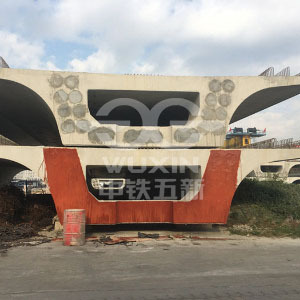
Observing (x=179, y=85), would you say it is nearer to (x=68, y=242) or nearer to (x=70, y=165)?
(x=70, y=165)

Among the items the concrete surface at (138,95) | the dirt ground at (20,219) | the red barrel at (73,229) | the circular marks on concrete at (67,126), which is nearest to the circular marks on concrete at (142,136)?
the concrete surface at (138,95)

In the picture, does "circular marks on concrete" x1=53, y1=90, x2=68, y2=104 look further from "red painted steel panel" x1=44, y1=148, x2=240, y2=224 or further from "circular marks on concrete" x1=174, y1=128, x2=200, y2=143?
"circular marks on concrete" x1=174, y1=128, x2=200, y2=143

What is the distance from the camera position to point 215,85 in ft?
57.1

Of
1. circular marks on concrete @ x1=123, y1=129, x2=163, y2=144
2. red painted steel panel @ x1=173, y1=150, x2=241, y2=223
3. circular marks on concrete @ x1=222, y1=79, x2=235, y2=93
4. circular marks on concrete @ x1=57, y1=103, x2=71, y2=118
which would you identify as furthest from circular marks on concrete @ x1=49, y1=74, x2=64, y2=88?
circular marks on concrete @ x1=222, y1=79, x2=235, y2=93

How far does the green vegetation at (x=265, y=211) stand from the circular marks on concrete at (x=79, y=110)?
34.8 ft

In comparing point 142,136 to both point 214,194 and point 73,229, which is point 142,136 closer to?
point 214,194

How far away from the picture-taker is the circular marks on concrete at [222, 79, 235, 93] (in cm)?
1744

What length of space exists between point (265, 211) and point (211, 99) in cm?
802

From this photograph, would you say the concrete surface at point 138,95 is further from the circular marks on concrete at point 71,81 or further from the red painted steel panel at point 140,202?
the red painted steel panel at point 140,202

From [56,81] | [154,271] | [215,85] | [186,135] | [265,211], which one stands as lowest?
[154,271]

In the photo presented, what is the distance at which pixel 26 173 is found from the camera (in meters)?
126

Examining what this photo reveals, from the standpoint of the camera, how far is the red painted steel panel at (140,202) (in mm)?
15516

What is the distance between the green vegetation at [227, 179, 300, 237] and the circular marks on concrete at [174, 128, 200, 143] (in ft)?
18.0

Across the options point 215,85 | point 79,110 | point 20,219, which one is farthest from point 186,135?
point 20,219
